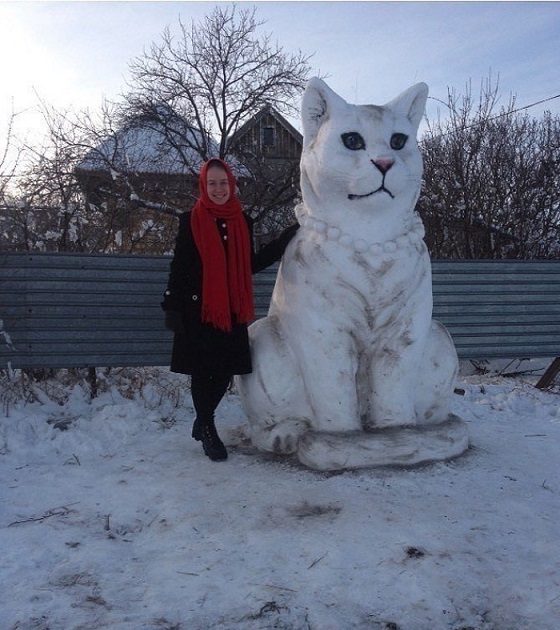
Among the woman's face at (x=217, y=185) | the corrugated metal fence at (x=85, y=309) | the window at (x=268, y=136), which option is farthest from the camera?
the window at (x=268, y=136)

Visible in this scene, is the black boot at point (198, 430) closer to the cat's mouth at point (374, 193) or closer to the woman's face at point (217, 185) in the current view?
the woman's face at point (217, 185)

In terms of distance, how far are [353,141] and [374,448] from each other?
1548 millimetres

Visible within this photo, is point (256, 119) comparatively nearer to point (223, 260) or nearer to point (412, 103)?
point (412, 103)

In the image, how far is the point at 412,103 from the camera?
3.24m

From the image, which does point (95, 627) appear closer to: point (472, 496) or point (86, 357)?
point (472, 496)

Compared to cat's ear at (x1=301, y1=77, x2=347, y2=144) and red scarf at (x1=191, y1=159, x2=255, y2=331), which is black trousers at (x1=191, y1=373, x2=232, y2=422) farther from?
cat's ear at (x1=301, y1=77, x2=347, y2=144)

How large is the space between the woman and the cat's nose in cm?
64

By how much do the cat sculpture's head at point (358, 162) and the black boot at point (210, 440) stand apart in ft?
4.44

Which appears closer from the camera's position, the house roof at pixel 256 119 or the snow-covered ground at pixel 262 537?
the snow-covered ground at pixel 262 537

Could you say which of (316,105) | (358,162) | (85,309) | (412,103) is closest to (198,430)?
(85,309)

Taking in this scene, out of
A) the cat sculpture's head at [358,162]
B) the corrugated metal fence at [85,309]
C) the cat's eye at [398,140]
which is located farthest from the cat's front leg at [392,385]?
the corrugated metal fence at [85,309]

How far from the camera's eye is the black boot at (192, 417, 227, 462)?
3.34 meters

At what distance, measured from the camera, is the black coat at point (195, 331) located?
3.31 metres

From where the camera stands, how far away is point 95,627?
1.84 metres
